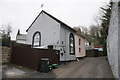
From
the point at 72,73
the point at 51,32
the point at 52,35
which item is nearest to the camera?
the point at 72,73

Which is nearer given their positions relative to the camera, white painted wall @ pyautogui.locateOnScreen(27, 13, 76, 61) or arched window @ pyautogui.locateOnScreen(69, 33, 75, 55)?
white painted wall @ pyautogui.locateOnScreen(27, 13, 76, 61)

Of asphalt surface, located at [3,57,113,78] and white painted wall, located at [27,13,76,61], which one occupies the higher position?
white painted wall, located at [27,13,76,61]

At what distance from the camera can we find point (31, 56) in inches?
370

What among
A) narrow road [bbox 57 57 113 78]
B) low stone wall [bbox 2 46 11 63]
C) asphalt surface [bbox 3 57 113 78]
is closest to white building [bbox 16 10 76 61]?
narrow road [bbox 57 57 113 78]

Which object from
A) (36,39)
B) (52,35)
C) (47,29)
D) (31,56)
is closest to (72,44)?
(52,35)

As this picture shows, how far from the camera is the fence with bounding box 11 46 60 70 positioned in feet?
29.6

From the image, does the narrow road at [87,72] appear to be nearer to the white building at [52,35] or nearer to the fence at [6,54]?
the white building at [52,35]

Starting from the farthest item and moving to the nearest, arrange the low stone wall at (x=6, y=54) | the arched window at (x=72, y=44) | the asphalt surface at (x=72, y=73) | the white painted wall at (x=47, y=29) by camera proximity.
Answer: the arched window at (x=72, y=44), the white painted wall at (x=47, y=29), the low stone wall at (x=6, y=54), the asphalt surface at (x=72, y=73)

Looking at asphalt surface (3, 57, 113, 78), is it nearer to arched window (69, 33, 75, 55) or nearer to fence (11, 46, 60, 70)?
fence (11, 46, 60, 70)

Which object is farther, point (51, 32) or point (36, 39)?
point (36, 39)

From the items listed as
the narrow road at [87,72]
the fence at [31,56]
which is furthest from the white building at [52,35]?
the narrow road at [87,72]

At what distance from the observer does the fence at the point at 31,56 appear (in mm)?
9016

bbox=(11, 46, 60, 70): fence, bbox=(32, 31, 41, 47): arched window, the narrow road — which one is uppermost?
bbox=(32, 31, 41, 47): arched window

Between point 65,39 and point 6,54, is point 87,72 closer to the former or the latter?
point 65,39
